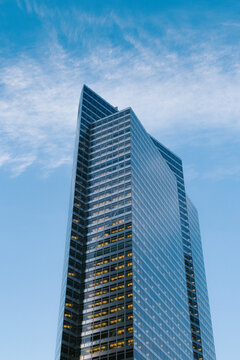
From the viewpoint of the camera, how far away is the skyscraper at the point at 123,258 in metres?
121

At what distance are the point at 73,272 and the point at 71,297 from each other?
850 cm

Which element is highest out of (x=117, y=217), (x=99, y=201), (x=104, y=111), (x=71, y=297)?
(x=104, y=111)

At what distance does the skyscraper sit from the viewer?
396ft

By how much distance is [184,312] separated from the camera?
16050cm

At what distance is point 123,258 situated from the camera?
130875mm

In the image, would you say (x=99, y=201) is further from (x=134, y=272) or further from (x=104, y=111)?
(x=104, y=111)

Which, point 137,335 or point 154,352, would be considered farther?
point 154,352

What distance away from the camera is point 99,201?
15275 cm

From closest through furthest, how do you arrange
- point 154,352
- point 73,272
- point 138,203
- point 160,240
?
point 154,352 → point 73,272 → point 138,203 → point 160,240

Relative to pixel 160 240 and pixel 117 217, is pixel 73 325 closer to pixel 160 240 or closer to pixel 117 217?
pixel 117 217

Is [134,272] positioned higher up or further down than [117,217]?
further down

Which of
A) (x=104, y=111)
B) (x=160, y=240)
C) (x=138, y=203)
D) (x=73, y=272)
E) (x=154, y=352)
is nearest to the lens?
(x=154, y=352)

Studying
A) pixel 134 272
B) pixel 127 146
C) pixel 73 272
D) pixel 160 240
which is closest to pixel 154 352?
pixel 134 272

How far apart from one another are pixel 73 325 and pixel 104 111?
4044 inches
